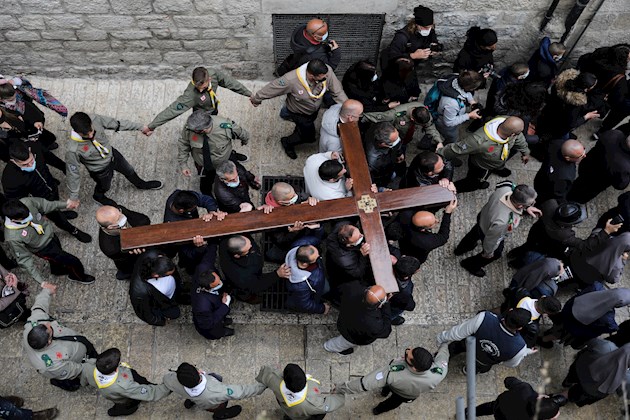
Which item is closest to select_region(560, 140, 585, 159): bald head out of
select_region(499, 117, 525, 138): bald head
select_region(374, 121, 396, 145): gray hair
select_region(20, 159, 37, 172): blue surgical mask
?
select_region(499, 117, 525, 138): bald head

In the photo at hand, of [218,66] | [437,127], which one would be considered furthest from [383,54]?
[218,66]

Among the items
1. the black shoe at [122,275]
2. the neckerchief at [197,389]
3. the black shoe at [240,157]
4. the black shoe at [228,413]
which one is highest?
the black shoe at [240,157]

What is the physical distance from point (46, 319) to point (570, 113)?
619cm

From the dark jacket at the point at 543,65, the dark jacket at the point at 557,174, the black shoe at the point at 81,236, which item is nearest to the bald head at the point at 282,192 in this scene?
the black shoe at the point at 81,236

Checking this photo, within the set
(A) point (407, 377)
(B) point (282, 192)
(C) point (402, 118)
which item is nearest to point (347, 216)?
(B) point (282, 192)

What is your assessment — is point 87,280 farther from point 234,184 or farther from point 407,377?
point 407,377

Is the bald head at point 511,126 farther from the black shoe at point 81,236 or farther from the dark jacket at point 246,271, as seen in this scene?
the black shoe at point 81,236

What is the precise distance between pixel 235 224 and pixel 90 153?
187cm

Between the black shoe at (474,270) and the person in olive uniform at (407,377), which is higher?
the person in olive uniform at (407,377)

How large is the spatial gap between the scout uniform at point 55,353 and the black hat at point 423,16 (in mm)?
5100

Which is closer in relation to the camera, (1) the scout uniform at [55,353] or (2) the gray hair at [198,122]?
(1) the scout uniform at [55,353]

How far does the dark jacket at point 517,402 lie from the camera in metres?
5.43

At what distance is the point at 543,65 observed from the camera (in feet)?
25.0

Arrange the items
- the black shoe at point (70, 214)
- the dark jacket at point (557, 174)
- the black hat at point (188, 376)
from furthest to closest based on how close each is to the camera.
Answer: the black shoe at point (70, 214) < the dark jacket at point (557, 174) < the black hat at point (188, 376)
